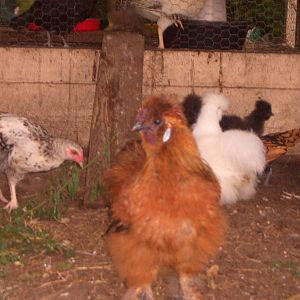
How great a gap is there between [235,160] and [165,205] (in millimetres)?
1704

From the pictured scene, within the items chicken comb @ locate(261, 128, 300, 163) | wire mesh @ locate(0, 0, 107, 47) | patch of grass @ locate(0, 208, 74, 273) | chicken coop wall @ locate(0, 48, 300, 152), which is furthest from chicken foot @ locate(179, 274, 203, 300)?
wire mesh @ locate(0, 0, 107, 47)

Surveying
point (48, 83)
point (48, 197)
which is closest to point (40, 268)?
point (48, 197)

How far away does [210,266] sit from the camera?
3270 millimetres

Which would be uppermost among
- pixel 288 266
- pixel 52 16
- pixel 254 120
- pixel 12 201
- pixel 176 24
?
pixel 52 16

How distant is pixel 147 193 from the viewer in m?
2.60

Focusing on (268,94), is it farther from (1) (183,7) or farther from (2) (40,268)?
(2) (40,268)

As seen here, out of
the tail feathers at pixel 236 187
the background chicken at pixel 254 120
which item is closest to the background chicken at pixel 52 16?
the background chicken at pixel 254 120

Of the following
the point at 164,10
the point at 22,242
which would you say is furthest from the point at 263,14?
the point at 22,242

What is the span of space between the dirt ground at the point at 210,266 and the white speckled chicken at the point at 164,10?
194cm

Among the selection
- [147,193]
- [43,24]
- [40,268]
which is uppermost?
[43,24]

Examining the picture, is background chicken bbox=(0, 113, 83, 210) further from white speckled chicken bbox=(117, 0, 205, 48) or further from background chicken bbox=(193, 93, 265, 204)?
white speckled chicken bbox=(117, 0, 205, 48)

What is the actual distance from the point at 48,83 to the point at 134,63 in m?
1.33

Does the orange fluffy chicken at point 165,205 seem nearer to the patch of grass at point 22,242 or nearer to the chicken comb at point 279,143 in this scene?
the patch of grass at point 22,242

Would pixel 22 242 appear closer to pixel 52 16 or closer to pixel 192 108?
pixel 192 108
